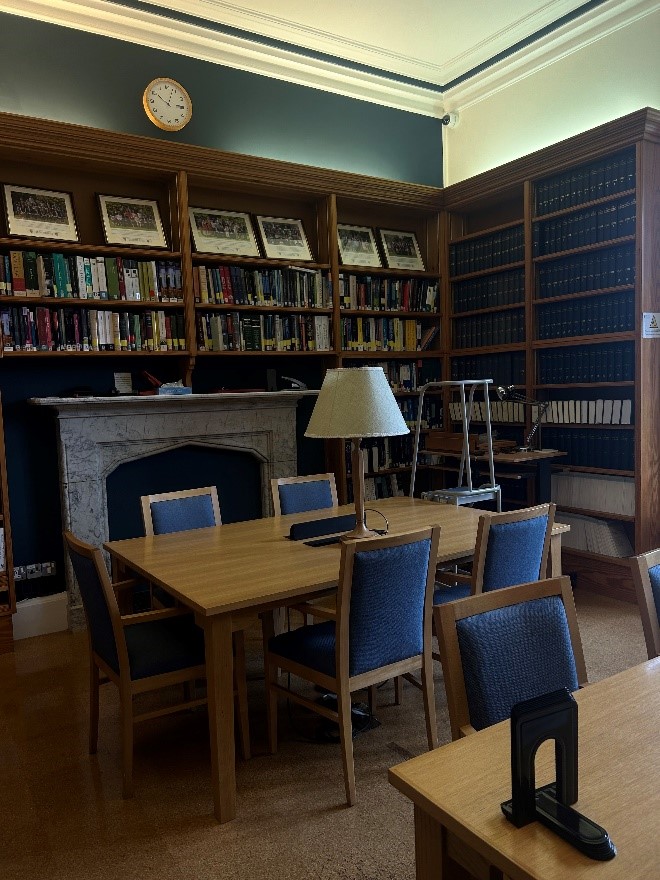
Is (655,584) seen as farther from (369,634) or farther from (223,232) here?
(223,232)

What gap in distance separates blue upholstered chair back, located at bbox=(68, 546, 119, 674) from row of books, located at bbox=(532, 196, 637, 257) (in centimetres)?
356

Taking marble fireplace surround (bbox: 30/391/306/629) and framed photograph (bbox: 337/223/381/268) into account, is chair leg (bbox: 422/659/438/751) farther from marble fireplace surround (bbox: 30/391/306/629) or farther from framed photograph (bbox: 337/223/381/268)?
framed photograph (bbox: 337/223/381/268)

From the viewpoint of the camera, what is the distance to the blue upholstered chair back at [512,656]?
1424 millimetres

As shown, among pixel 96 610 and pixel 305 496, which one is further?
pixel 305 496

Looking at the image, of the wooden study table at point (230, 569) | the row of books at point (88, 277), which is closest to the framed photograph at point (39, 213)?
the row of books at point (88, 277)

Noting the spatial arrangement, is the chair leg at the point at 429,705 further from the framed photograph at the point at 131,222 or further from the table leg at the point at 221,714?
the framed photograph at the point at 131,222

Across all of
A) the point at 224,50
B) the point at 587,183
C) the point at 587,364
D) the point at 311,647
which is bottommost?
the point at 311,647

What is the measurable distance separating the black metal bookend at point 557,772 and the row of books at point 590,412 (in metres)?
3.52

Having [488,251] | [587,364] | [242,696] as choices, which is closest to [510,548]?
[242,696]

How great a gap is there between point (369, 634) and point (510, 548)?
644 mm

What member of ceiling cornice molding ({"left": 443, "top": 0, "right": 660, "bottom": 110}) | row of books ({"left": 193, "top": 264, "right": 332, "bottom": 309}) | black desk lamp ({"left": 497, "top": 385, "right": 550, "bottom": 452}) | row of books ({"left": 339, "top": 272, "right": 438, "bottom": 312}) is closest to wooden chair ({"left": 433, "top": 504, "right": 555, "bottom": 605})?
black desk lamp ({"left": 497, "top": 385, "right": 550, "bottom": 452})

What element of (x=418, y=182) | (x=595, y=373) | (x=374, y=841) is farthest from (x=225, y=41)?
(x=374, y=841)

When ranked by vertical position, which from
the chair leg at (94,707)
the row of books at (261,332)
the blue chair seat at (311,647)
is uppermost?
the row of books at (261,332)

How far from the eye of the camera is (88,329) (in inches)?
153
